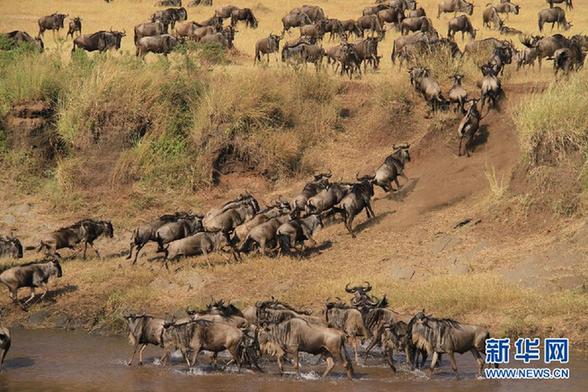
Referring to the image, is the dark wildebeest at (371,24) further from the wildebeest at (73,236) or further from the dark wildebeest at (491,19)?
the wildebeest at (73,236)

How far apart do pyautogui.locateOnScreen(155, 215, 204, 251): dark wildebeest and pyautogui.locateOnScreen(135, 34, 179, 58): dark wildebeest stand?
11.4 m

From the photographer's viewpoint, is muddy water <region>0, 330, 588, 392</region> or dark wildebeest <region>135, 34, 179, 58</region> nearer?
muddy water <region>0, 330, 588, 392</region>

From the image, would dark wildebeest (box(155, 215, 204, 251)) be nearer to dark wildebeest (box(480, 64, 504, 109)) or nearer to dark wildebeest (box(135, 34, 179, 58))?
dark wildebeest (box(480, 64, 504, 109))

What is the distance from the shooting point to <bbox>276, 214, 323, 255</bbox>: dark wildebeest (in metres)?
20.1

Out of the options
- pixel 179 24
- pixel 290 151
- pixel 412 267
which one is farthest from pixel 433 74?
pixel 179 24

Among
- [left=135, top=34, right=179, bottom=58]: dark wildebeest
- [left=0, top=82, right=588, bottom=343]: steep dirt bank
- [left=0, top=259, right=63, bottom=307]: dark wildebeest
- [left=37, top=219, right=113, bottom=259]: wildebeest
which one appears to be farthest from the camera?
[left=135, top=34, right=179, bottom=58]: dark wildebeest

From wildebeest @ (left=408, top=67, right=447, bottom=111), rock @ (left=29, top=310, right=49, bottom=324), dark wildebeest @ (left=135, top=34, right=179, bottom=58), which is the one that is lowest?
rock @ (left=29, top=310, right=49, bottom=324)

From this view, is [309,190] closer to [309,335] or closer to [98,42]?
[309,335]

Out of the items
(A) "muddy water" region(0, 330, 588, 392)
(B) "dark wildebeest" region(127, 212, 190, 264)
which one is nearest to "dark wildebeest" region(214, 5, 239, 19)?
(B) "dark wildebeest" region(127, 212, 190, 264)

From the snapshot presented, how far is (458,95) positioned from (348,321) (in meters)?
9.61

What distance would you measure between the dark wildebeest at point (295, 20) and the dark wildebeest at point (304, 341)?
23.7 meters

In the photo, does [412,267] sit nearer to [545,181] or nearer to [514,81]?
[545,181]

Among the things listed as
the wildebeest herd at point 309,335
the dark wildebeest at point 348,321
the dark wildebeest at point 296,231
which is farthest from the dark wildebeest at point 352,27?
the dark wildebeest at point 348,321

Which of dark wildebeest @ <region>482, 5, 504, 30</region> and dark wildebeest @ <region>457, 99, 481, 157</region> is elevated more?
dark wildebeest @ <region>457, 99, 481, 157</region>
